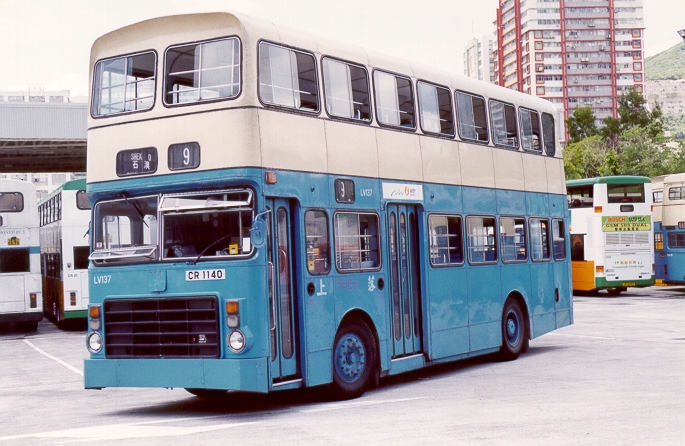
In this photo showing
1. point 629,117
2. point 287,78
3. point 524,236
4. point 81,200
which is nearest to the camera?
point 287,78

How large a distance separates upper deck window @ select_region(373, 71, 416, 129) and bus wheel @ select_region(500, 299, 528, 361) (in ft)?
13.0

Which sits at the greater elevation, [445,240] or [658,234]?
[658,234]

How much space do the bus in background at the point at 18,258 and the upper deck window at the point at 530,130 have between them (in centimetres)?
1477

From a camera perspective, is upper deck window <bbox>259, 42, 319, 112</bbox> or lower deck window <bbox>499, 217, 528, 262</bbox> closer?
upper deck window <bbox>259, 42, 319, 112</bbox>

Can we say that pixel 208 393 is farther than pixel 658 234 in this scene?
No

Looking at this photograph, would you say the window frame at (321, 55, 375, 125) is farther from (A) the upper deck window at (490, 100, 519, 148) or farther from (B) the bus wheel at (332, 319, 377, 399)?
(A) the upper deck window at (490, 100, 519, 148)

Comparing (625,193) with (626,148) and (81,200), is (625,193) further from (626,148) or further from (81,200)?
(626,148)

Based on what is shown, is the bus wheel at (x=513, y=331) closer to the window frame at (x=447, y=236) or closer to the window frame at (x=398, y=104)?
the window frame at (x=447, y=236)

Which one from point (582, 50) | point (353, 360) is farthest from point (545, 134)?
point (582, 50)

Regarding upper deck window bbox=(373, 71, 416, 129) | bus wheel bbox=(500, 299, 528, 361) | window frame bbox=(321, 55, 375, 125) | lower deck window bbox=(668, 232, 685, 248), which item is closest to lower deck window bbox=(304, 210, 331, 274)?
window frame bbox=(321, 55, 375, 125)

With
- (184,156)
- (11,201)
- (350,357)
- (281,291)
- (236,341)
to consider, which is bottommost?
(350,357)

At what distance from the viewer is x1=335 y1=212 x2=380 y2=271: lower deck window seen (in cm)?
1175

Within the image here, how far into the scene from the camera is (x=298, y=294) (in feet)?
35.9

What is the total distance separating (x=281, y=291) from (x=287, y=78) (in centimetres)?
229
